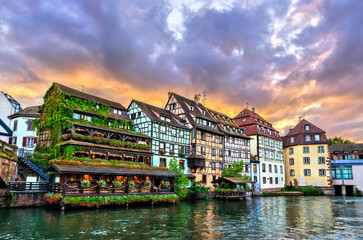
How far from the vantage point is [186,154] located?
160 ft

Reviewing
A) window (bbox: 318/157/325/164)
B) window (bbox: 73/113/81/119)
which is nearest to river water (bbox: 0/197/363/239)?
window (bbox: 73/113/81/119)

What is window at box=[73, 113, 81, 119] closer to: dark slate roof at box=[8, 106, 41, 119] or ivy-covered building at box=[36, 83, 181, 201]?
ivy-covered building at box=[36, 83, 181, 201]

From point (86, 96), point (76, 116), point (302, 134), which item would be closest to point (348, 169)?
point (302, 134)

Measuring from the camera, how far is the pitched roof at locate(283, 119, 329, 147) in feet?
217

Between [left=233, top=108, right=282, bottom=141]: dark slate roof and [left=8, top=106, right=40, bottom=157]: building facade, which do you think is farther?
[left=233, top=108, right=282, bottom=141]: dark slate roof

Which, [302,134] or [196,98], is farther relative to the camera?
[302,134]

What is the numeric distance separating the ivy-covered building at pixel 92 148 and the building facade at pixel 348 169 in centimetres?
4267

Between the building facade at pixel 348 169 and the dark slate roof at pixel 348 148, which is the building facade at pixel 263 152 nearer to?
the building facade at pixel 348 169

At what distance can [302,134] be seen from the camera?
68.1 m

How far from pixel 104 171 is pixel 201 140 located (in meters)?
22.5

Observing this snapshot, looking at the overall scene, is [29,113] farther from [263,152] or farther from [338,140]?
[338,140]

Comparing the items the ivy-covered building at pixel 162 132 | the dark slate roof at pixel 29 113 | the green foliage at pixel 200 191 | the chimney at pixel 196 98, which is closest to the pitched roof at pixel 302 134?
the chimney at pixel 196 98

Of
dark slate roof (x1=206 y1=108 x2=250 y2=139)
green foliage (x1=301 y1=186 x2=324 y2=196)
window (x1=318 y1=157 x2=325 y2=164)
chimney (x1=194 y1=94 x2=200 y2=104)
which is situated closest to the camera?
dark slate roof (x1=206 y1=108 x2=250 y2=139)

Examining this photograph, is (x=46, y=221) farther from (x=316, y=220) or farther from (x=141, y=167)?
(x=316, y=220)
